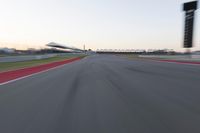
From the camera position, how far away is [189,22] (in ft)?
124

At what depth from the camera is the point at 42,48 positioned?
100250 millimetres

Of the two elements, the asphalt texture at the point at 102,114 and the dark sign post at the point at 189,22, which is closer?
the asphalt texture at the point at 102,114

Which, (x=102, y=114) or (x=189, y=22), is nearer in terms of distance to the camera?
(x=102, y=114)

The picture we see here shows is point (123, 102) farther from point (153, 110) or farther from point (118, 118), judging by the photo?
point (118, 118)

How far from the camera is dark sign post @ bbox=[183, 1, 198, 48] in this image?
3741 cm

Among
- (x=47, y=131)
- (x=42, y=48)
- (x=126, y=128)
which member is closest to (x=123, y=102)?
(x=126, y=128)

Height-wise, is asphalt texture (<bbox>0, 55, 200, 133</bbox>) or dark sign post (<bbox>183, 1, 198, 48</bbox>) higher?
dark sign post (<bbox>183, 1, 198, 48</bbox>)

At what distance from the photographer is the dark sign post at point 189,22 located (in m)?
37.4

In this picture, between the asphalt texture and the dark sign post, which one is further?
the dark sign post

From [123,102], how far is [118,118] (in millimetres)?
1503

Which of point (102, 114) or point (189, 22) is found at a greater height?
point (189, 22)

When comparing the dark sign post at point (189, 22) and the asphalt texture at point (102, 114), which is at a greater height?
the dark sign post at point (189, 22)

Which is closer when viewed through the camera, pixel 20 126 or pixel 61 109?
pixel 20 126

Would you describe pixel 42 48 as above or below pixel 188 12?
below
